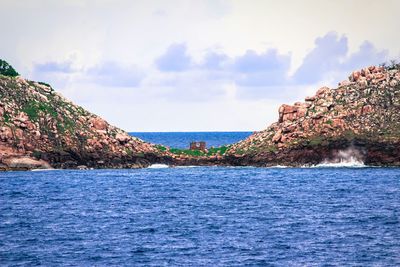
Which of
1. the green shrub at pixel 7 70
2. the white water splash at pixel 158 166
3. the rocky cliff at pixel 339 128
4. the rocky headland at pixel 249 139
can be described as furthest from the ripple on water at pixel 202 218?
the green shrub at pixel 7 70

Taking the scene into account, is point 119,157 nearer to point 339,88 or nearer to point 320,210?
point 339,88

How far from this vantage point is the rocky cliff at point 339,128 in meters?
128

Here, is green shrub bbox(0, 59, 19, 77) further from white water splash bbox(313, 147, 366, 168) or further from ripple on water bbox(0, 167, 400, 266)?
A: white water splash bbox(313, 147, 366, 168)

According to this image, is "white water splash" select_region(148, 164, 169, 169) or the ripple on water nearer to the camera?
the ripple on water

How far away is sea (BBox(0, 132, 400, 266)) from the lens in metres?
56.0

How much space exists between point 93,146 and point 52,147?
7170mm

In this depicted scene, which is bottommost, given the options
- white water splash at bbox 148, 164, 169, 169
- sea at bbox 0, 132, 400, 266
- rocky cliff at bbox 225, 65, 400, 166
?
sea at bbox 0, 132, 400, 266

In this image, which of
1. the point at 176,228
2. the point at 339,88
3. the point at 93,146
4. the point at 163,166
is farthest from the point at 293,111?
the point at 176,228

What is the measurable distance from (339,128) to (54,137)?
46798 mm

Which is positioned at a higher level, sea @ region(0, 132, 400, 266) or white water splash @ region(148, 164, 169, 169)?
white water splash @ region(148, 164, 169, 169)

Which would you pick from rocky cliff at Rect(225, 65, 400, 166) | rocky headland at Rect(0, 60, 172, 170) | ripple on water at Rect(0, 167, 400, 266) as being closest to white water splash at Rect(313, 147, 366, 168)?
rocky cliff at Rect(225, 65, 400, 166)

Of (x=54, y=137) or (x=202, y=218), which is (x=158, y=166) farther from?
(x=202, y=218)

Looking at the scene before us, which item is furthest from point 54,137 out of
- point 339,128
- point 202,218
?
point 202,218

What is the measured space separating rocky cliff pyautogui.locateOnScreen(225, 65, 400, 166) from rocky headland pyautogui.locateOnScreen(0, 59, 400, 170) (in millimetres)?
161
